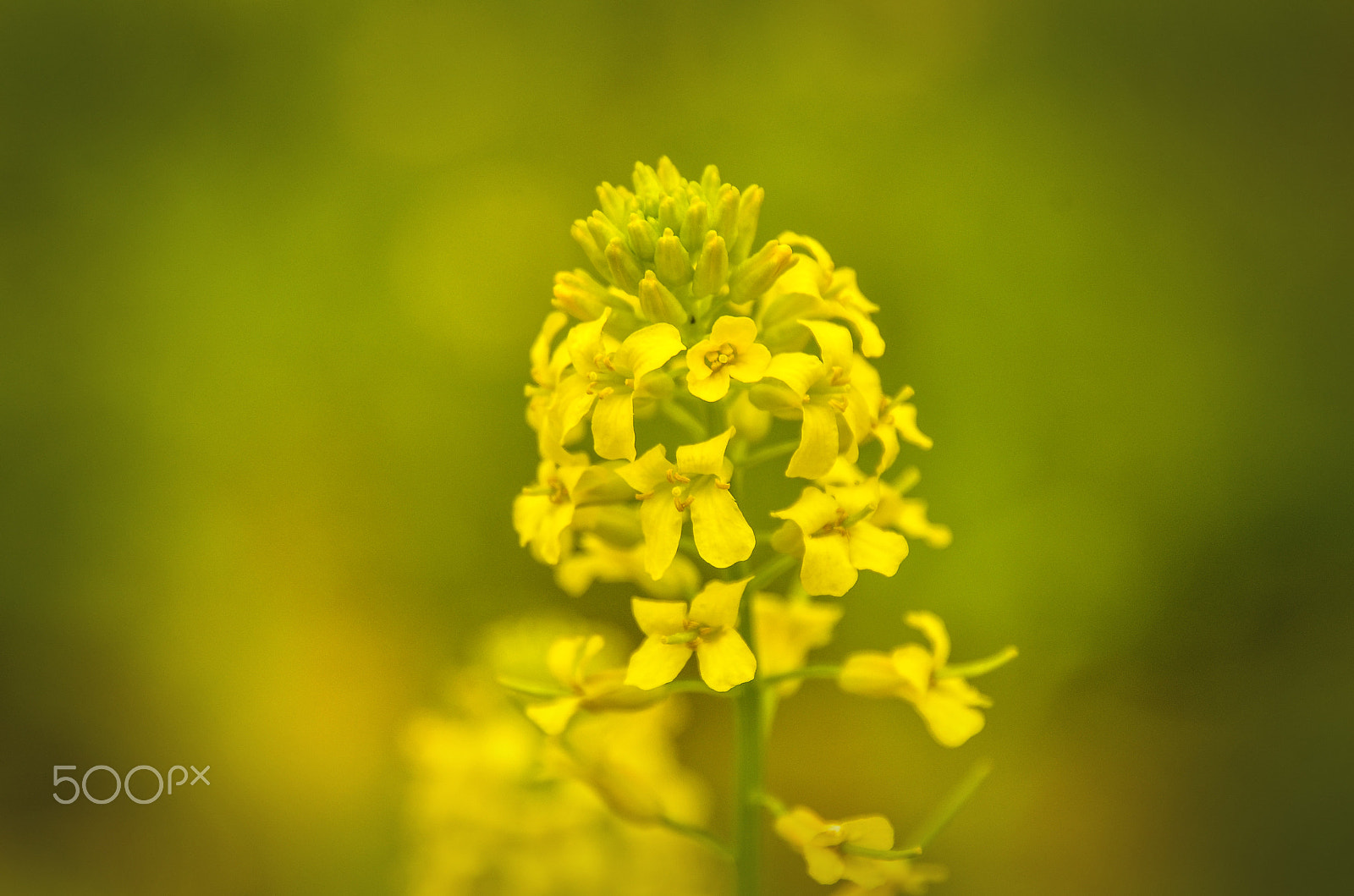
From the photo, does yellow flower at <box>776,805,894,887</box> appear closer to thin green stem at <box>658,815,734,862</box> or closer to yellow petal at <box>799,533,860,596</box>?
thin green stem at <box>658,815,734,862</box>

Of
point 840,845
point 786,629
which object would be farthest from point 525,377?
point 840,845

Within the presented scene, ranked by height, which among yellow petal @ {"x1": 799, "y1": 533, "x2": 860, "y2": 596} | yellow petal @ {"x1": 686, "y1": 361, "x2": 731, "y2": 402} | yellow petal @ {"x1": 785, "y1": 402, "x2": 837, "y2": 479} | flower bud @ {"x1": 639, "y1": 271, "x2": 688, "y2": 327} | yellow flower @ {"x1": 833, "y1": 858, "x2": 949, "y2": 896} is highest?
flower bud @ {"x1": 639, "y1": 271, "x2": 688, "y2": 327}

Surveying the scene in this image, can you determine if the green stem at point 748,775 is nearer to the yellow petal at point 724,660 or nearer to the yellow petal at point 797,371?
the yellow petal at point 724,660

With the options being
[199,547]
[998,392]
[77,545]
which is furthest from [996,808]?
[77,545]

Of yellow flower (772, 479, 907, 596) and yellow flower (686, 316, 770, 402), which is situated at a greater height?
yellow flower (686, 316, 770, 402)

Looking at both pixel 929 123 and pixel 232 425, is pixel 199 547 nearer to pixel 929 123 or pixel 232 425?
pixel 232 425

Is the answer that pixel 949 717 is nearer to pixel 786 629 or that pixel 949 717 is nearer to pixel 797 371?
pixel 786 629

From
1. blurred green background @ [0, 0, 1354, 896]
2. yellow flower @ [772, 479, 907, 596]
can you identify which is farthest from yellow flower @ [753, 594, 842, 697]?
blurred green background @ [0, 0, 1354, 896]
